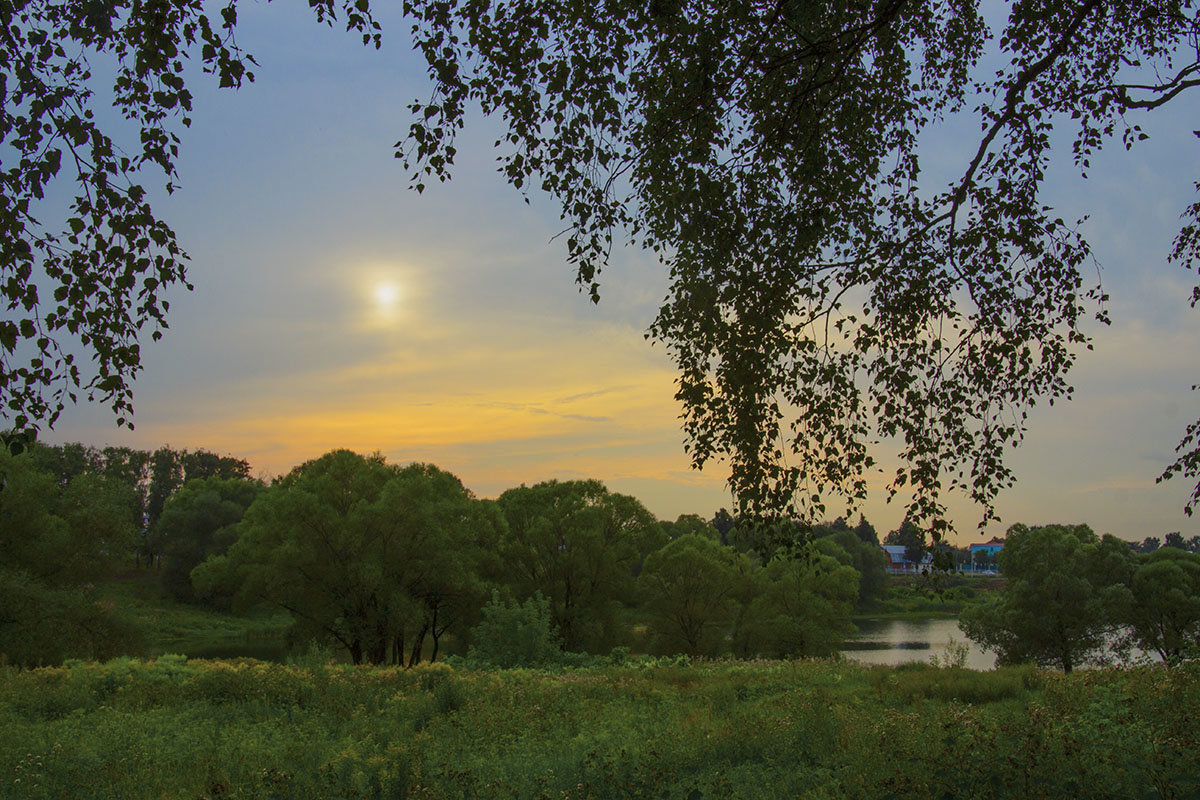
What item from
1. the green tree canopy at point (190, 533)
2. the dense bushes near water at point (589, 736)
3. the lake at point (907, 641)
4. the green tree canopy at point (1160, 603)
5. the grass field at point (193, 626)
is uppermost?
the green tree canopy at point (190, 533)

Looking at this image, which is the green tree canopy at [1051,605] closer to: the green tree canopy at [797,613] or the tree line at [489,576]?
the tree line at [489,576]

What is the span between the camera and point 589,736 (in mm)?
9062

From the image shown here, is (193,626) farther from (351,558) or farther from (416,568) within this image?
(416,568)

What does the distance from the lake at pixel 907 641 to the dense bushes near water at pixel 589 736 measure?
92.4 ft

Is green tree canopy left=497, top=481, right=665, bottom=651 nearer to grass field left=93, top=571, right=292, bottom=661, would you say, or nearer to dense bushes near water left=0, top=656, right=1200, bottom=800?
grass field left=93, top=571, right=292, bottom=661

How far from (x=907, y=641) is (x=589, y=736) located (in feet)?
187

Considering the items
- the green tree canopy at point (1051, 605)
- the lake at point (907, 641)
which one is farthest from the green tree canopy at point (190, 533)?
the green tree canopy at point (1051, 605)

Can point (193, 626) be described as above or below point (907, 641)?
above

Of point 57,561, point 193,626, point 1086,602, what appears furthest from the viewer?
point 193,626

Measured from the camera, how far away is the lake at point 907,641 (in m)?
45.9

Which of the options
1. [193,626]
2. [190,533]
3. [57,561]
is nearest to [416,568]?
[57,561]

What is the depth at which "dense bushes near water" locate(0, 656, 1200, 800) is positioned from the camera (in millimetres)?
6602

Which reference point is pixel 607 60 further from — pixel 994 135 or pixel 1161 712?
pixel 1161 712

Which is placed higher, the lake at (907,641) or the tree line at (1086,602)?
the tree line at (1086,602)
